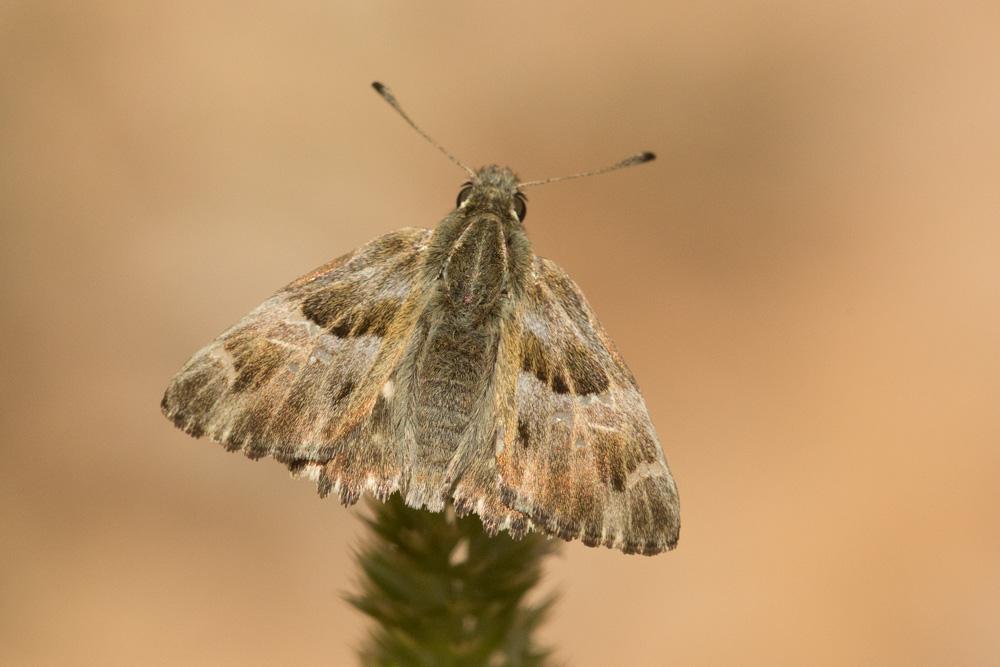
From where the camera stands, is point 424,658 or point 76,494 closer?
point 424,658

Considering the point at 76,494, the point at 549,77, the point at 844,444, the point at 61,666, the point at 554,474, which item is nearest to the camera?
the point at 554,474

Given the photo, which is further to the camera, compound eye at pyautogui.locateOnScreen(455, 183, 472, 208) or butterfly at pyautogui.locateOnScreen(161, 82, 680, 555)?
compound eye at pyautogui.locateOnScreen(455, 183, 472, 208)

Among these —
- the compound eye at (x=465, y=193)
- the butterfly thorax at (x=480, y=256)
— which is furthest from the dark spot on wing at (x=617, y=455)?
the compound eye at (x=465, y=193)

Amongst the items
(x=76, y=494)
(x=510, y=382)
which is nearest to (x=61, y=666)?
(x=76, y=494)

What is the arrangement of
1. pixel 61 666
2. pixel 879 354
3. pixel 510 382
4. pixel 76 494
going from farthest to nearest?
1. pixel 879 354
2. pixel 76 494
3. pixel 61 666
4. pixel 510 382

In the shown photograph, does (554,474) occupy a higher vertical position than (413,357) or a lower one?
lower

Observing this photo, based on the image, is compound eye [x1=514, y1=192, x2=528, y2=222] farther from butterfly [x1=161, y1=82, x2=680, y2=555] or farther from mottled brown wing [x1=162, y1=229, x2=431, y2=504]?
mottled brown wing [x1=162, y1=229, x2=431, y2=504]

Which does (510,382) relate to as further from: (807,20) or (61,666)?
(807,20)

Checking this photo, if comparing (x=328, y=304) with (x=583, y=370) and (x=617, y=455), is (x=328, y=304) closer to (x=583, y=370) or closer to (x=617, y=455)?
(x=583, y=370)

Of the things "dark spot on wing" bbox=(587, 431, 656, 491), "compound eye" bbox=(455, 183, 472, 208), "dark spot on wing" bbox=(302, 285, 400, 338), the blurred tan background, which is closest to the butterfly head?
"compound eye" bbox=(455, 183, 472, 208)
